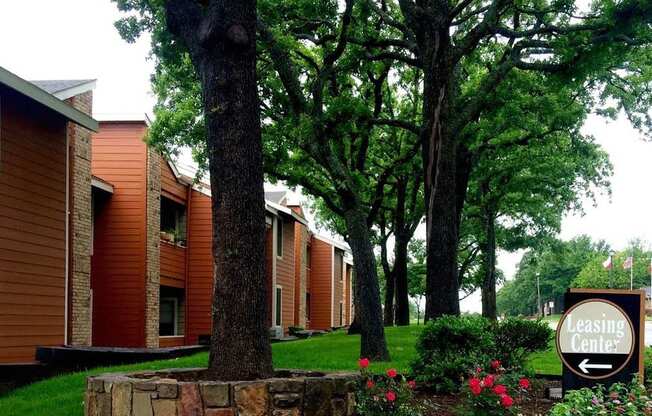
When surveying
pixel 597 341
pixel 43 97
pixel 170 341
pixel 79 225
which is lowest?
pixel 170 341

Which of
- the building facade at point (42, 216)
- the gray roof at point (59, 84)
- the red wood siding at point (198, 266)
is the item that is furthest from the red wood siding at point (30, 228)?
the red wood siding at point (198, 266)

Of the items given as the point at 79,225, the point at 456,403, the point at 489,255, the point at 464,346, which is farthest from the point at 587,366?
the point at 489,255

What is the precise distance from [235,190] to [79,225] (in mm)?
10324

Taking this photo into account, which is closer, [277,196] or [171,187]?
[171,187]

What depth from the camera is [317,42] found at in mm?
16266

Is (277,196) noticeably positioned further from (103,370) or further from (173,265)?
(103,370)

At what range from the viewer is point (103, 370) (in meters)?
13.0

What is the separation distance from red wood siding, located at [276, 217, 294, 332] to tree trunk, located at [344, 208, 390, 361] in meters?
17.3

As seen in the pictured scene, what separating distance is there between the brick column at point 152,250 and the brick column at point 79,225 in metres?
3.61

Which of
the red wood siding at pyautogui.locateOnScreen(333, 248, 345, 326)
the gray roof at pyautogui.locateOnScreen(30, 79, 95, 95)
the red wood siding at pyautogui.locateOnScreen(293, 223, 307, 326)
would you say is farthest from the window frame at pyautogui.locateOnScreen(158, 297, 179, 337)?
the red wood siding at pyautogui.locateOnScreen(333, 248, 345, 326)

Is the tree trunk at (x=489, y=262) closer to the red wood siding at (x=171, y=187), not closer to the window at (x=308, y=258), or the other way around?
the window at (x=308, y=258)

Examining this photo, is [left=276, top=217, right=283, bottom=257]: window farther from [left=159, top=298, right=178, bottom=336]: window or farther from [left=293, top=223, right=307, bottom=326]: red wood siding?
[left=159, top=298, right=178, bottom=336]: window

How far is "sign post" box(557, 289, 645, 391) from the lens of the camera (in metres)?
8.12

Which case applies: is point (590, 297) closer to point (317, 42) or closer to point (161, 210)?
point (317, 42)
